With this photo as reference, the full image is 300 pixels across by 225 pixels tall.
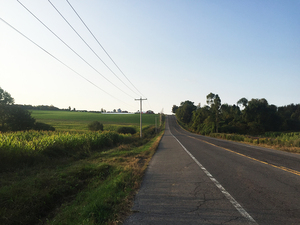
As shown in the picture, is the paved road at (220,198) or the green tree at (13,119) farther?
the green tree at (13,119)

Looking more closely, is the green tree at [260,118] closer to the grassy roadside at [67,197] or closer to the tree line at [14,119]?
the tree line at [14,119]

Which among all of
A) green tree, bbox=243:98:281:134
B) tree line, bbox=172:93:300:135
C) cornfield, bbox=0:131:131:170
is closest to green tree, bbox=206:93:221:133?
tree line, bbox=172:93:300:135

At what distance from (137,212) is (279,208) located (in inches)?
121

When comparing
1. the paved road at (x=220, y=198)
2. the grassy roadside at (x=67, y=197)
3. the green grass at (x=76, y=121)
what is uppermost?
the green grass at (x=76, y=121)

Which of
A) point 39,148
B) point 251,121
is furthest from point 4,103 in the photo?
point 251,121

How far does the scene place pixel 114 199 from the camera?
16.0 ft

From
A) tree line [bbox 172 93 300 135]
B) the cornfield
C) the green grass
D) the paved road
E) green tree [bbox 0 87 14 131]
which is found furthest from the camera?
tree line [bbox 172 93 300 135]

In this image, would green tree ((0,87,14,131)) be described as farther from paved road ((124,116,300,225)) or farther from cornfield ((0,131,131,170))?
paved road ((124,116,300,225))

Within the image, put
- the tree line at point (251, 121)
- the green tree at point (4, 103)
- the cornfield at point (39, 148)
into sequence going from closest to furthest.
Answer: the cornfield at point (39, 148) → the green tree at point (4, 103) → the tree line at point (251, 121)

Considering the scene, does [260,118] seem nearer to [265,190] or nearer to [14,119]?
[265,190]

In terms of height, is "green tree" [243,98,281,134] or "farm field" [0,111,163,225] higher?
"green tree" [243,98,281,134]

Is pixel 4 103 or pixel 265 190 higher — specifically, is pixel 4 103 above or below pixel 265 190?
above

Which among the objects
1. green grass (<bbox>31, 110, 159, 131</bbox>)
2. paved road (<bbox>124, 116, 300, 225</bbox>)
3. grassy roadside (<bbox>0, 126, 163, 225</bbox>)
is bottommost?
grassy roadside (<bbox>0, 126, 163, 225</bbox>)

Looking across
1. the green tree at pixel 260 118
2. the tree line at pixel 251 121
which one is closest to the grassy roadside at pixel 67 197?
the tree line at pixel 251 121
